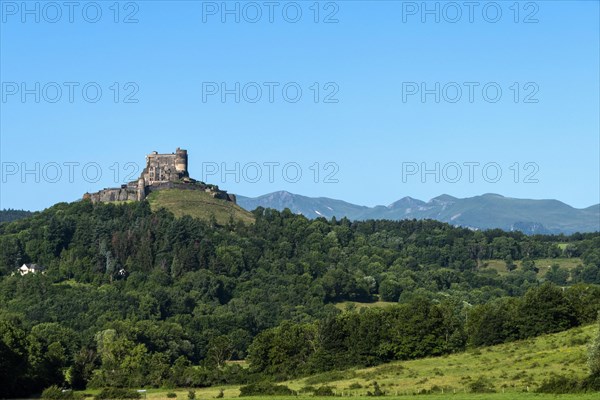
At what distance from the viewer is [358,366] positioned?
119500 millimetres

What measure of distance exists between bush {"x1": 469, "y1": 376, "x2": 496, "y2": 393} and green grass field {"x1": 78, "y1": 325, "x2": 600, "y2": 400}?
559 mm

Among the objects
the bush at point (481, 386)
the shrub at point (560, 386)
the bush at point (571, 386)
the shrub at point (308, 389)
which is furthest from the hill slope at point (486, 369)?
the shrub at point (308, 389)

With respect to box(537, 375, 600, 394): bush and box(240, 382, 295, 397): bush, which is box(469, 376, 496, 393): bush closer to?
box(537, 375, 600, 394): bush

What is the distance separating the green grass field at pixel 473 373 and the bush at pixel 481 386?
559 millimetres

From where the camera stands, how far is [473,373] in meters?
97.2

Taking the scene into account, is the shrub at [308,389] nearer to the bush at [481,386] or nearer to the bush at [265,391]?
the bush at [265,391]

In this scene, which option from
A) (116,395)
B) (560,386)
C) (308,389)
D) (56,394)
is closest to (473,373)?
(308,389)

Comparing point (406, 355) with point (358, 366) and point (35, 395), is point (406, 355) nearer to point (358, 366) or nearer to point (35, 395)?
point (358, 366)

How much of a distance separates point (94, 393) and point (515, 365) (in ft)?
133

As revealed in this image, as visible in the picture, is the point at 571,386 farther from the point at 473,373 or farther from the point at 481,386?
the point at 473,373

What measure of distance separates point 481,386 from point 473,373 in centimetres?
1006

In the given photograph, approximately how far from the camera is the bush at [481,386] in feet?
282

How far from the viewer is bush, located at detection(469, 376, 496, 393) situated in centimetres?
8594

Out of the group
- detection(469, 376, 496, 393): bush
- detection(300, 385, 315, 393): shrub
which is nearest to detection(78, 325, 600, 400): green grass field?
detection(469, 376, 496, 393): bush
